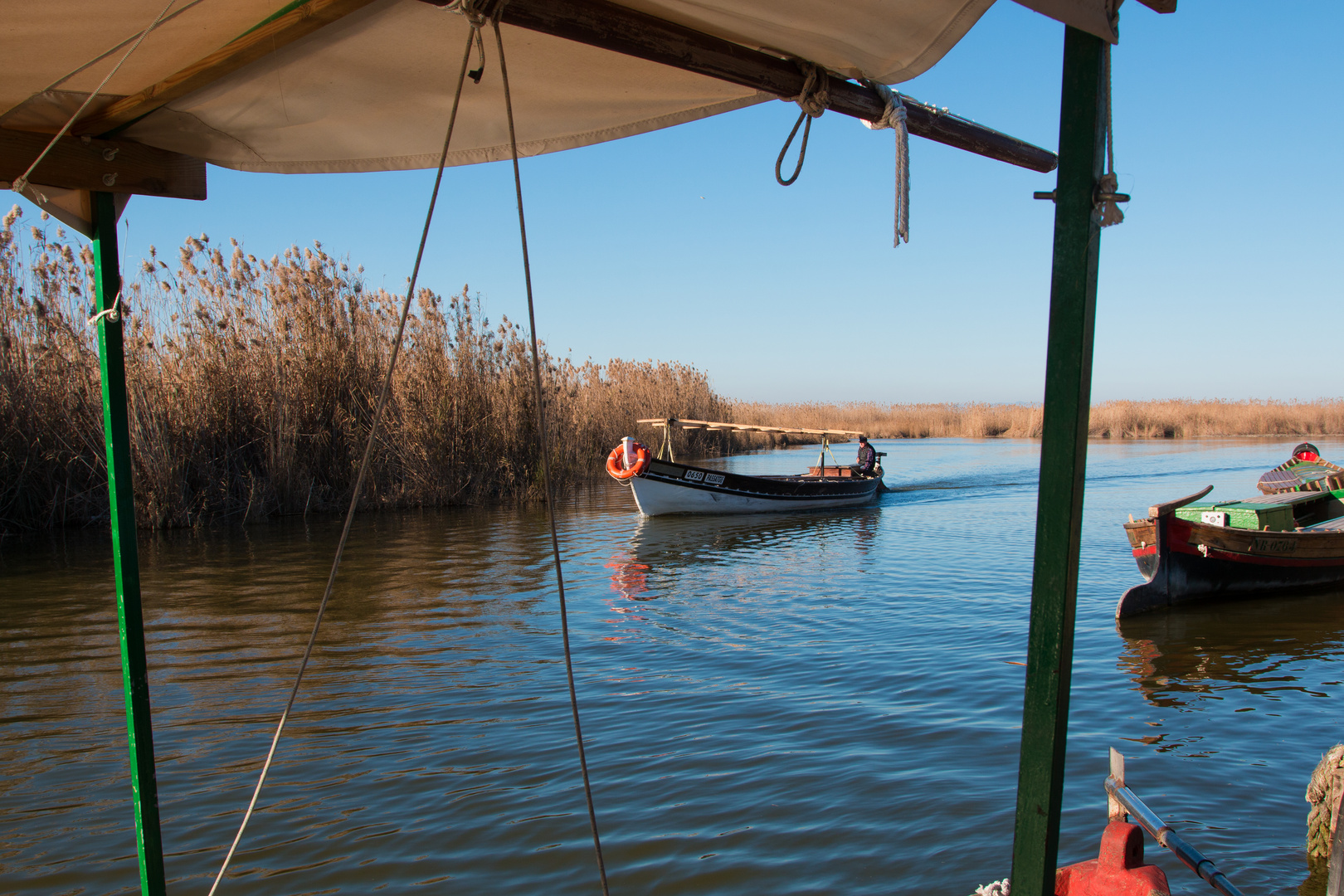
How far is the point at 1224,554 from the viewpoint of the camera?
29.0ft

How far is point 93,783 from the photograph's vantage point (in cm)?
473

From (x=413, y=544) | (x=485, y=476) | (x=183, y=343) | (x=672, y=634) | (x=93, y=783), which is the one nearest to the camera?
(x=93, y=783)

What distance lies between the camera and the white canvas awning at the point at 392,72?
1.98 meters

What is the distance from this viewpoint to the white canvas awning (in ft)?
6.48

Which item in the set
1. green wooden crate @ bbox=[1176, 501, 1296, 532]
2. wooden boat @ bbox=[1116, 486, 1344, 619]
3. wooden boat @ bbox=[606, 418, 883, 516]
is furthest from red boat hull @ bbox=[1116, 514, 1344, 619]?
wooden boat @ bbox=[606, 418, 883, 516]

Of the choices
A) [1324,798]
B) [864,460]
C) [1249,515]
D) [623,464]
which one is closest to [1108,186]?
[1324,798]

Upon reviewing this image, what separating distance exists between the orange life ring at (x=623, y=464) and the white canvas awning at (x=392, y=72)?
13.0 meters

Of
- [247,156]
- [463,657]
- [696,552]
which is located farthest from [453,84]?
[696,552]

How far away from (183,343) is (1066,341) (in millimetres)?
14998

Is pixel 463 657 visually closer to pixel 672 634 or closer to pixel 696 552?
pixel 672 634

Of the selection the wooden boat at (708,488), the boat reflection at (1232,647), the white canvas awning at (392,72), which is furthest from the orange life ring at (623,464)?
the white canvas awning at (392,72)

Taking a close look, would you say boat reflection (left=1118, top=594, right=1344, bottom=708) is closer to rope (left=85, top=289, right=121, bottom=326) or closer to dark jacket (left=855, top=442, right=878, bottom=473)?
rope (left=85, top=289, right=121, bottom=326)

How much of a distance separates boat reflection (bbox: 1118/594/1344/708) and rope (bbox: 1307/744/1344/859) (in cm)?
235

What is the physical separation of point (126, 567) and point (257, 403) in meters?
13.1
